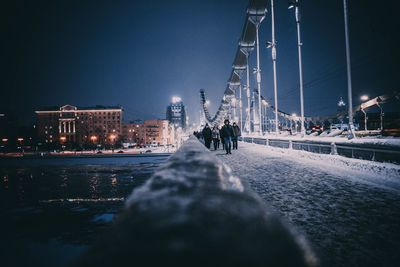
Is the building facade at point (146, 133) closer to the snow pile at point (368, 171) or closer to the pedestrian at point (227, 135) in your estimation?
the pedestrian at point (227, 135)

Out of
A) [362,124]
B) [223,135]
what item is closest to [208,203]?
[223,135]

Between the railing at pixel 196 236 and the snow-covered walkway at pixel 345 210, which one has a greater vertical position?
the railing at pixel 196 236

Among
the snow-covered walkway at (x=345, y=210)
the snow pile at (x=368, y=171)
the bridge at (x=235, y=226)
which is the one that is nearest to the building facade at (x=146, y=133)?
the snow pile at (x=368, y=171)

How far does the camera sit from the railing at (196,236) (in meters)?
0.41

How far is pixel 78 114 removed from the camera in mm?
117938

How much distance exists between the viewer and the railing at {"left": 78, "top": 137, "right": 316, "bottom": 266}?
0.41 metres

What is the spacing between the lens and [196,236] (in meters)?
0.50

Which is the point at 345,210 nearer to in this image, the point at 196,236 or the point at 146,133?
A: the point at 196,236

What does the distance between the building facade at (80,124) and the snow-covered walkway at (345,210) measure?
121 metres

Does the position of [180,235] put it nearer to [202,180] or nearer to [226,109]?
[202,180]

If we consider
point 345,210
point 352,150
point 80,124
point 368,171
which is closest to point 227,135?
point 352,150

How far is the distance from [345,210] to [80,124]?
13387 centimetres

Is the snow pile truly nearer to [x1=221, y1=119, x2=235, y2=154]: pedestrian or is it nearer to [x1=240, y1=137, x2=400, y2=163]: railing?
[x1=240, y1=137, x2=400, y2=163]: railing

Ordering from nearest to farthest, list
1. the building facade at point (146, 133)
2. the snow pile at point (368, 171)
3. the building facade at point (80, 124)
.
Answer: the snow pile at point (368, 171) → the building facade at point (80, 124) → the building facade at point (146, 133)
